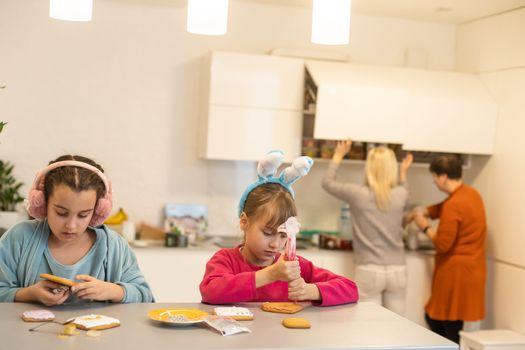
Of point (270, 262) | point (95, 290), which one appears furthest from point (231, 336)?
point (270, 262)

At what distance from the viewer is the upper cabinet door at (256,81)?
15.0 feet

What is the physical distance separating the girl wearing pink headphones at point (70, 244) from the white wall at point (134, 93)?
8.39ft

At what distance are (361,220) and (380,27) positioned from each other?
4.99 feet

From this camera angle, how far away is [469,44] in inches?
205

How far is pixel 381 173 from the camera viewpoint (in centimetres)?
452

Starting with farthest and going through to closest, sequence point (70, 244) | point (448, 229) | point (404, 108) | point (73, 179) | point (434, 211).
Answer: point (434, 211)
point (404, 108)
point (448, 229)
point (70, 244)
point (73, 179)

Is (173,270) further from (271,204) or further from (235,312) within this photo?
(235,312)

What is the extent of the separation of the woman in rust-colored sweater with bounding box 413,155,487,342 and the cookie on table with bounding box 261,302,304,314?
8.87 feet

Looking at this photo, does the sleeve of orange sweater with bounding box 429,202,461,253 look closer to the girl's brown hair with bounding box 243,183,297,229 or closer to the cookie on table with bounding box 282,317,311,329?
the girl's brown hair with bounding box 243,183,297,229

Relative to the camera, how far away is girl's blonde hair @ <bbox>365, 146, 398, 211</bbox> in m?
4.49

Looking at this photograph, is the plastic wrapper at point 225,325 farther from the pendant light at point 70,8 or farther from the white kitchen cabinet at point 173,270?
the white kitchen cabinet at point 173,270

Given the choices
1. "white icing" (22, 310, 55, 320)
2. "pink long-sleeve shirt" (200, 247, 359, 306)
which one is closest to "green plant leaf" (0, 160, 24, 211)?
"pink long-sleeve shirt" (200, 247, 359, 306)

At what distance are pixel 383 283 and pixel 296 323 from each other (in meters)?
2.75

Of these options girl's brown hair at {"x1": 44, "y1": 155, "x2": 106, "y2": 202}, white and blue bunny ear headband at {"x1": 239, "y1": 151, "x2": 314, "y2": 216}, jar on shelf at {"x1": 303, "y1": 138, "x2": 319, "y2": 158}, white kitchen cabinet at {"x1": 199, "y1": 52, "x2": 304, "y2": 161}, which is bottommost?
girl's brown hair at {"x1": 44, "y1": 155, "x2": 106, "y2": 202}
